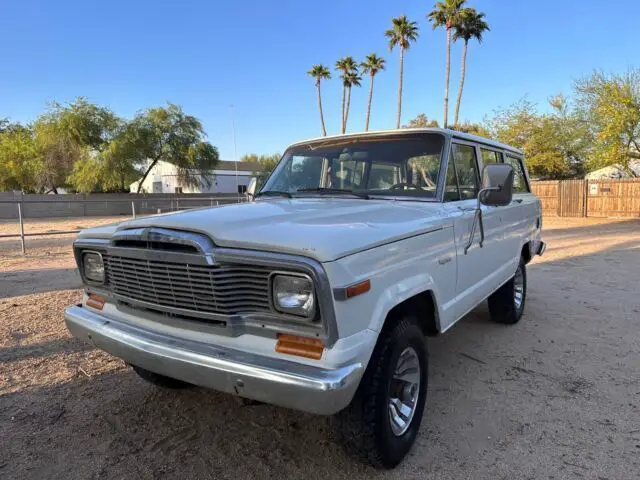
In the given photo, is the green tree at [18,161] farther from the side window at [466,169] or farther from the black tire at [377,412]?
the black tire at [377,412]

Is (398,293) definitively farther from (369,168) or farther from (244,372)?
(369,168)

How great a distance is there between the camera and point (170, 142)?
36656mm

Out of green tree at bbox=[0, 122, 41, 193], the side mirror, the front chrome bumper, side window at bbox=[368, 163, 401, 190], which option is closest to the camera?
the front chrome bumper

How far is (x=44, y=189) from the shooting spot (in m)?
40.1

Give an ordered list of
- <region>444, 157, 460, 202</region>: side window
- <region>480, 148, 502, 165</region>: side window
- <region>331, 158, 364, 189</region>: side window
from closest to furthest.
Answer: <region>444, 157, 460, 202</region>: side window → <region>331, 158, 364, 189</region>: side window → <region>480, 148, 502, 165</region>: side window

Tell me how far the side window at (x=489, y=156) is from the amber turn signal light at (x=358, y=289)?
2.60 meters

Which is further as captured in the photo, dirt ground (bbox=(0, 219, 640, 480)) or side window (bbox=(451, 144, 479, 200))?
side window (bbox=(451, 144, 479, 200))

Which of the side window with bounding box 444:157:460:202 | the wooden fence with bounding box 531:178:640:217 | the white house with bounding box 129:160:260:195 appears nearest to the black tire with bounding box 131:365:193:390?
the side window with bounding box 444:157:460:202

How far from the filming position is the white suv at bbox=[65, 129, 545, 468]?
198cm

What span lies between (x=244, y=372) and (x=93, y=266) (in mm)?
1556

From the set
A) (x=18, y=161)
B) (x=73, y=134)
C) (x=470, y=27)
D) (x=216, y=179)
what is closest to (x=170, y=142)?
(x=73, y=134)

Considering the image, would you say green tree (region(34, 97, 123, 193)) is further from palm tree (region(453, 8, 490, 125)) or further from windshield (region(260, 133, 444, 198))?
windshield (region(260, 133, 444, 198))

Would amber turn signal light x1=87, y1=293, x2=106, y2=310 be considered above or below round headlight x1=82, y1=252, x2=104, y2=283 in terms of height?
below

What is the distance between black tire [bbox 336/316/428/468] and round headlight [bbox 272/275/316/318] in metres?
0.52
